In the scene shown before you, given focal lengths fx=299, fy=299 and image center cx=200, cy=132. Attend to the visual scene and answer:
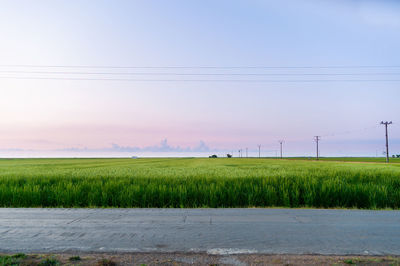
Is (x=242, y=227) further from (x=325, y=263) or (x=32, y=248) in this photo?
(x=32, y=248)

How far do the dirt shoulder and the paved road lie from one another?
8.5 inches

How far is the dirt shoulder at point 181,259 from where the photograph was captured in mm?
4977

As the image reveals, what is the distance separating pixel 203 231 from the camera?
6.90m

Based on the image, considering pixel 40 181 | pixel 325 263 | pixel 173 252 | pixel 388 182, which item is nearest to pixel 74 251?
pixel 173 252

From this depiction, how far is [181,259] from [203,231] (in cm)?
177

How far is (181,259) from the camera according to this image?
5.18 meters

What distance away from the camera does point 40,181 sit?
637 inches

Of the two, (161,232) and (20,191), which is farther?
(20,191)

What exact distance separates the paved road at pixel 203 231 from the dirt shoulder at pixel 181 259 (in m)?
0.22

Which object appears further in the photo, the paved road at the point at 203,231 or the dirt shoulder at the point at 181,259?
the paved road at the point at 203,231

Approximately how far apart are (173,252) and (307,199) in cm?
871

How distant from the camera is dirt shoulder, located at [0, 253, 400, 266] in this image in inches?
196

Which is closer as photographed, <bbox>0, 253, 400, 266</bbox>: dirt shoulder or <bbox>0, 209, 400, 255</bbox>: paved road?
<bbox>0, 253, 400, 266</bbox>: dirt shoulder

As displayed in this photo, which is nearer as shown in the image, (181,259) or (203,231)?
(181,259)
